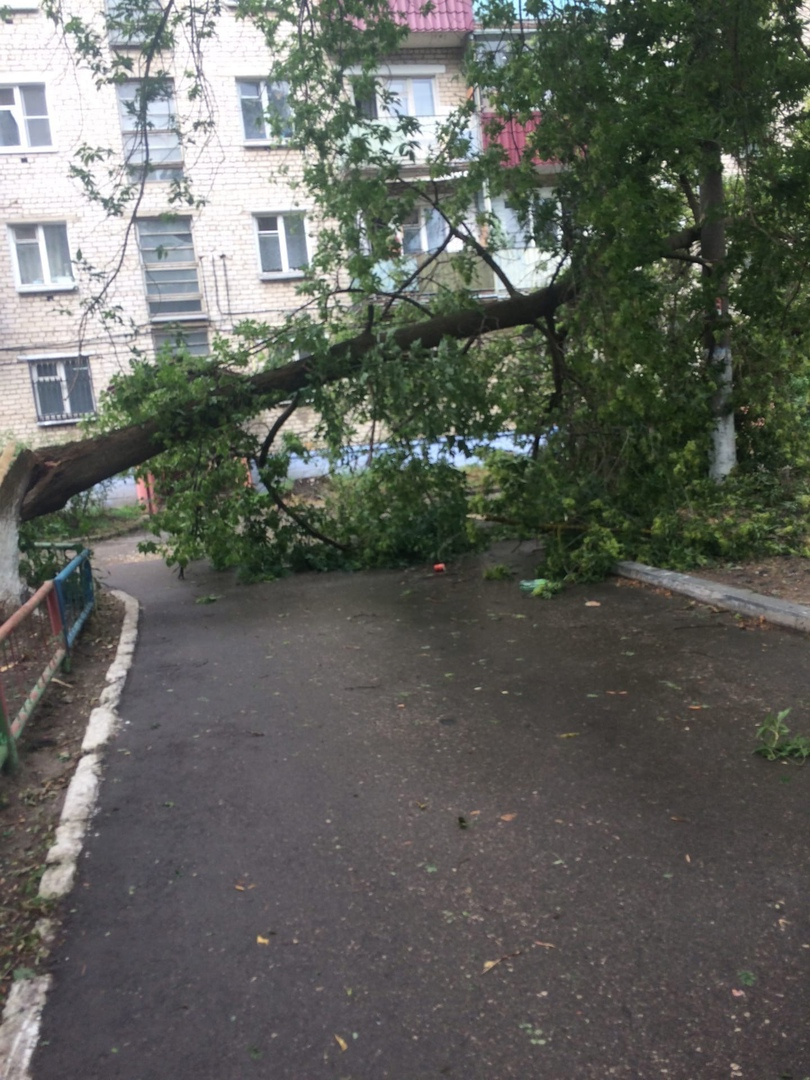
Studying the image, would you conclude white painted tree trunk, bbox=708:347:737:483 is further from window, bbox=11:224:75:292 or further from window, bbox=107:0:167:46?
window, bbox=11:224:75:292

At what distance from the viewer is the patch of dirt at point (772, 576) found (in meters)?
7.91

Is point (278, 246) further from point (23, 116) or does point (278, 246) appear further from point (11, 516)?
point (11, 516)

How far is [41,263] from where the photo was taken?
22875mm

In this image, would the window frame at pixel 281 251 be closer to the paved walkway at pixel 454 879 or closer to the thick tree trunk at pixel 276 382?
the thick tree trunk at pixel 276 382

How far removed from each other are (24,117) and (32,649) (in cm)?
1996

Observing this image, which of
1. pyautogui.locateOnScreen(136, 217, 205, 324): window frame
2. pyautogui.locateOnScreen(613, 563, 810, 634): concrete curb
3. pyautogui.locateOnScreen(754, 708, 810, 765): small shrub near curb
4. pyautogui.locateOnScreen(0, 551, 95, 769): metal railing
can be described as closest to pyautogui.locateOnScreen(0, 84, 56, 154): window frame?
pyautogui.locateOnScreen(136, 217, 205, 324): window frame

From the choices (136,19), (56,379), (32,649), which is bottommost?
(32,649)

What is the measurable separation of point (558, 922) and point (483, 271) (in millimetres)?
19977

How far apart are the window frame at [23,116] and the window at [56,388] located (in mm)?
4814

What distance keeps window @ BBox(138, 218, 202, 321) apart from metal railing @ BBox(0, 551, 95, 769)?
51.7ft

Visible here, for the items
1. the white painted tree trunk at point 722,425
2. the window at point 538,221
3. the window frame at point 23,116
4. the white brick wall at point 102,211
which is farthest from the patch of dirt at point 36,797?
the window frame at point 23,116

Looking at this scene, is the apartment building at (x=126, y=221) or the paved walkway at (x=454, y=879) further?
the apartment building at (x=126, y=221)

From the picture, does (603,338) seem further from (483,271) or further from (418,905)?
(483,271)

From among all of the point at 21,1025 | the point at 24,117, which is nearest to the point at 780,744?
the point at 21,1025
